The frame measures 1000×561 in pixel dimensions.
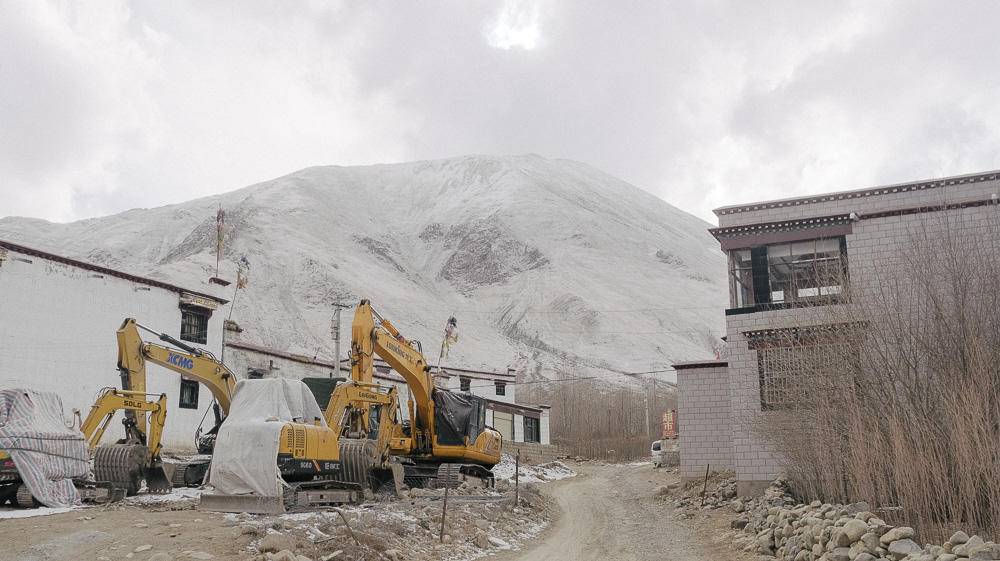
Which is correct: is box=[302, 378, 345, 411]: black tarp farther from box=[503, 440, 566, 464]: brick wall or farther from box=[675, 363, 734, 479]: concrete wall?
box=[503, 440, 566, 464]: brick wall

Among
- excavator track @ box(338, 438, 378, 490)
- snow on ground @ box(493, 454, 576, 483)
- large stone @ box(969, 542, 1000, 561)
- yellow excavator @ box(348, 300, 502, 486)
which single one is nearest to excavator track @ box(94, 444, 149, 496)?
excavator track @ box(338, 438, 378, 490)

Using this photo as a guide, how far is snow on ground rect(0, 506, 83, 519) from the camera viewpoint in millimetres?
14125

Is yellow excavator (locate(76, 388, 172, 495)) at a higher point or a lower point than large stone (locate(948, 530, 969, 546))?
higher

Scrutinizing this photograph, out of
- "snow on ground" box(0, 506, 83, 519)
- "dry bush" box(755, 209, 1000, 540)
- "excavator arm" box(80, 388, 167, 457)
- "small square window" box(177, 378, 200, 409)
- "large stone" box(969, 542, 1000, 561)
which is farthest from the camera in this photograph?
"small square window" box(177, 378, 200, 409)

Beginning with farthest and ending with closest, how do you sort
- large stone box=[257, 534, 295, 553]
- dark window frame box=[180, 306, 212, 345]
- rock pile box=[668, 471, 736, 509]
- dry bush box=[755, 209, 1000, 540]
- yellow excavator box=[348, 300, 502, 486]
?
1. dark window frame box=[180, 306, 212, 345]
2. rock pile box=[668, 471, 736, 509]
3. yellow excavator box=[348, 300, 502, 486]
4. large stone box=[257, 534, 295, 553]
5. dry bush box=[755, 209, 1000, 540]

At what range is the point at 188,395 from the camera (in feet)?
102

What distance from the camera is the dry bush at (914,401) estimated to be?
429 inches

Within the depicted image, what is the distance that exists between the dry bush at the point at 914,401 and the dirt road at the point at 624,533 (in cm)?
265

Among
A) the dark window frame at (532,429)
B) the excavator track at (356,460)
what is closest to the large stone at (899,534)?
the excavator track at (356,460)

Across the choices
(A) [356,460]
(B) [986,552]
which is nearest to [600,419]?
(A) [356,460]

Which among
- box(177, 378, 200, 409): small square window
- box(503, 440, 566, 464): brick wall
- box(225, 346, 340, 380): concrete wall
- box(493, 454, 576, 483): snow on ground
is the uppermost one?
box(225, 346, 340, 380): concrete wall

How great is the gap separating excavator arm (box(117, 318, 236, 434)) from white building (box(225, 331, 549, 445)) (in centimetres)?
1117

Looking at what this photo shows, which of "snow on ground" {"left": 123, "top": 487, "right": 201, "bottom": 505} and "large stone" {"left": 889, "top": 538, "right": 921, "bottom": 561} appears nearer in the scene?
"large stone" {"left": 889, "top": 538, "right": 921, "bottom": 561}

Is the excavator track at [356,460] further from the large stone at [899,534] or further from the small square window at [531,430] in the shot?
the small square window at [531,430]
